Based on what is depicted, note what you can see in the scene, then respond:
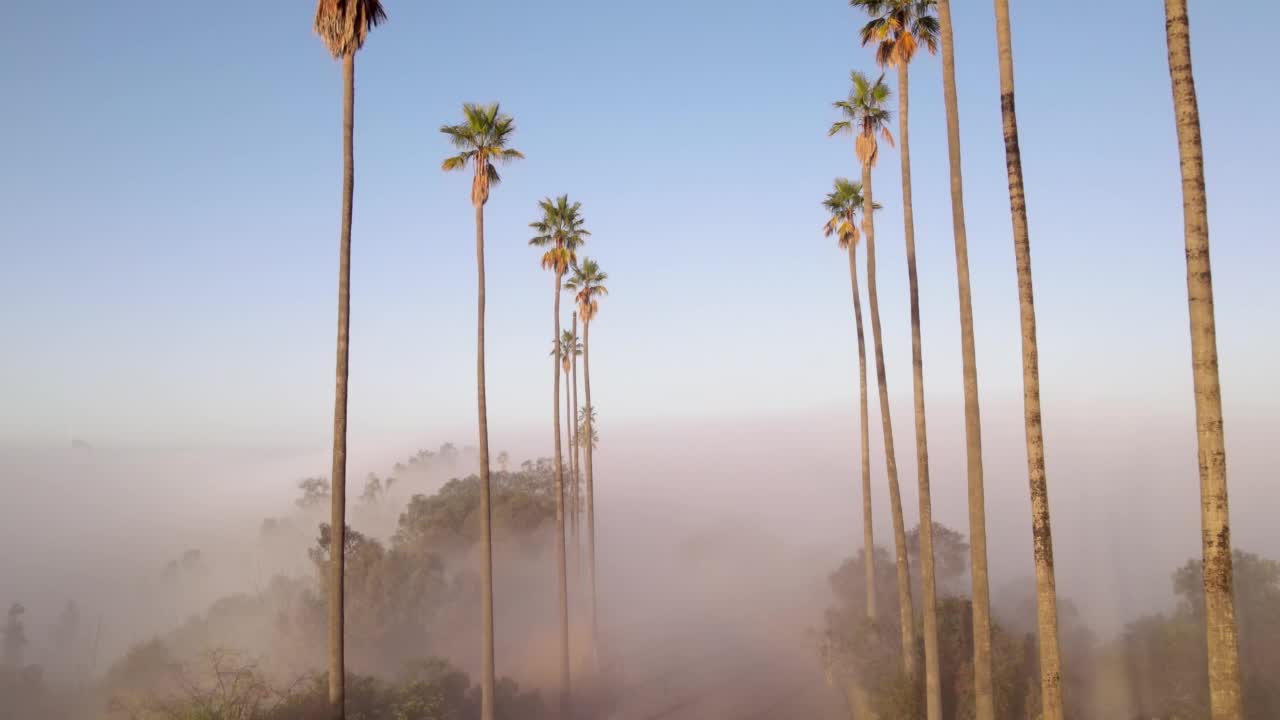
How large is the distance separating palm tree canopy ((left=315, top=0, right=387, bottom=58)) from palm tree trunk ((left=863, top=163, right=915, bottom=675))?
59.7 feet

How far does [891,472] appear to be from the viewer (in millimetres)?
24859

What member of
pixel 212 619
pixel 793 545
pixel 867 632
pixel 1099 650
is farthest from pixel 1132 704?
pixel 793 545

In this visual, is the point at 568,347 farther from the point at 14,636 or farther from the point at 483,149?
the point at 14,636

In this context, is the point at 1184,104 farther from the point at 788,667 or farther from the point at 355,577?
the point at 355,577

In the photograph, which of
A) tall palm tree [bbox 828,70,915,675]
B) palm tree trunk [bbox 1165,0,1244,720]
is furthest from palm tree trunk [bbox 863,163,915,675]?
palm tree trunk [bbox 1165,0,1244,720]

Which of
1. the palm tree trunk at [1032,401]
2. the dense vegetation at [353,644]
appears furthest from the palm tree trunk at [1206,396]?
the dense vegetation at [353,644]

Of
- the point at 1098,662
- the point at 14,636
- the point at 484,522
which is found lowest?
the point at 14,636

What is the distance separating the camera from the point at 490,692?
2431 centimetres

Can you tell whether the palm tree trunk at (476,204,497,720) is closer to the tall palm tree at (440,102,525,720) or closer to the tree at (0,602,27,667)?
the tall palm tree at (440,102,525,720)

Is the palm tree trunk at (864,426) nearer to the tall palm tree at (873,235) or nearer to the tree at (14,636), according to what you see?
the tall palm tree at (873,235)

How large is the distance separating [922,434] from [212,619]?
54.3 metres

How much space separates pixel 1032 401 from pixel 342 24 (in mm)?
18157

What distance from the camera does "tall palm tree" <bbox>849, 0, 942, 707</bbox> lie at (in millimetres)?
20297

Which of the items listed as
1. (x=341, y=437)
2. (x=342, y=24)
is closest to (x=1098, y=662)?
(x=341, y=437)
